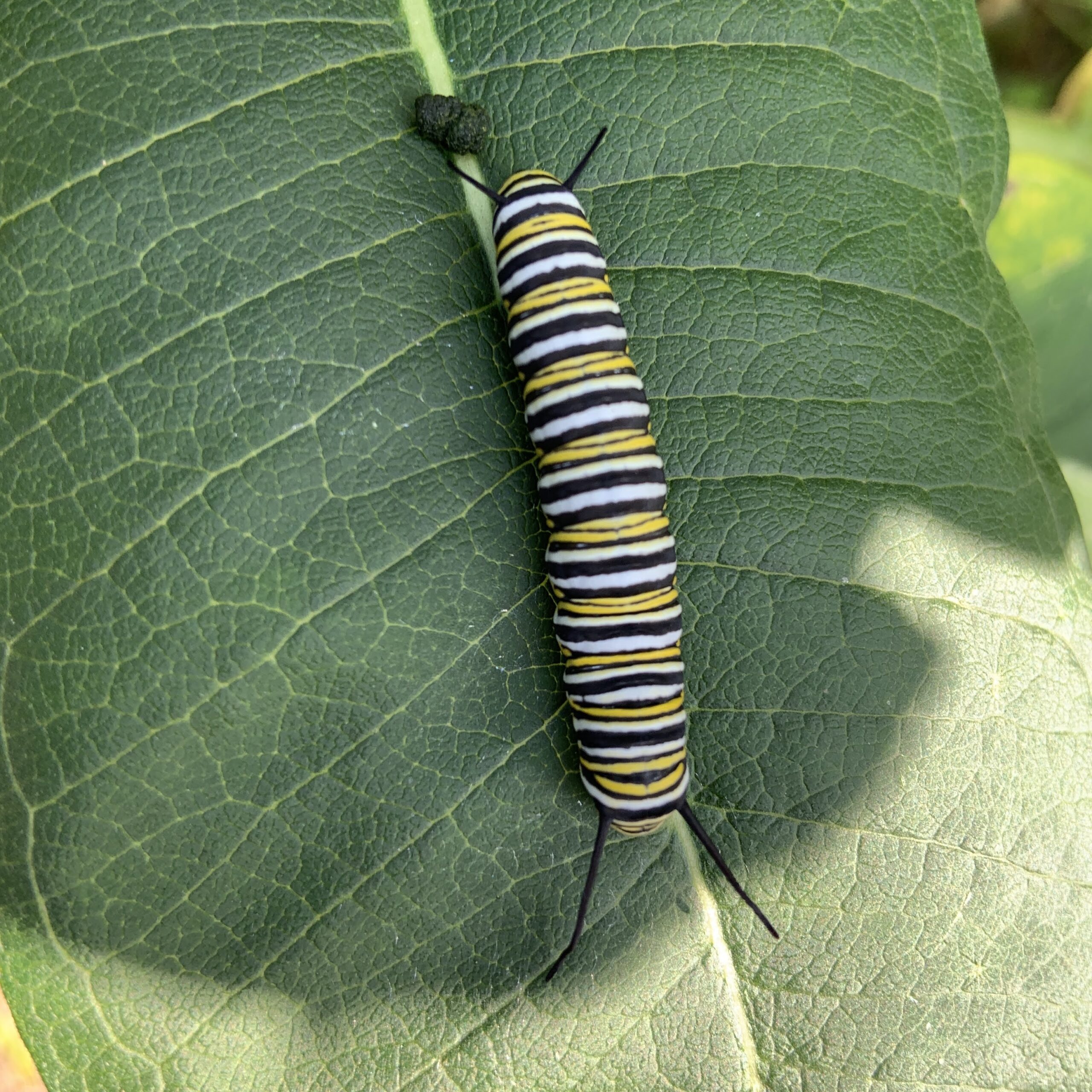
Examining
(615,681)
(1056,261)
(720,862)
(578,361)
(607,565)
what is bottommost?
(1056,261)

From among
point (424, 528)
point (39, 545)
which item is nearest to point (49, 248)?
point (39, 545)

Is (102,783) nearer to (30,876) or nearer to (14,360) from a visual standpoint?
(30,876)

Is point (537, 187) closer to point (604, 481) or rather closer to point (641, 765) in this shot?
point (604, 481)

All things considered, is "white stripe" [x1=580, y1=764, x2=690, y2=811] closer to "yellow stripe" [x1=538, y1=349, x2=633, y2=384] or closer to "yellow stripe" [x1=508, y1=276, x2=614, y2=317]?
"yellow stripe" [x1=538, y1=349, x2=633, y2=384]

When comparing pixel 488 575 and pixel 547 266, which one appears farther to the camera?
pixel 488 575

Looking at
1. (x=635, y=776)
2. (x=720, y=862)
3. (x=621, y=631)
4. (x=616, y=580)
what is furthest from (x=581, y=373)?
(x=720, y=862)

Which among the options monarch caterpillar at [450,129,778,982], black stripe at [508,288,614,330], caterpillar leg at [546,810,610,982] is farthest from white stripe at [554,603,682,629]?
black stripe at [508,288,614,330]

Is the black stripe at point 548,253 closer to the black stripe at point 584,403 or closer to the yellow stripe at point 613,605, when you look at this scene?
the black stripe at point 584,403
